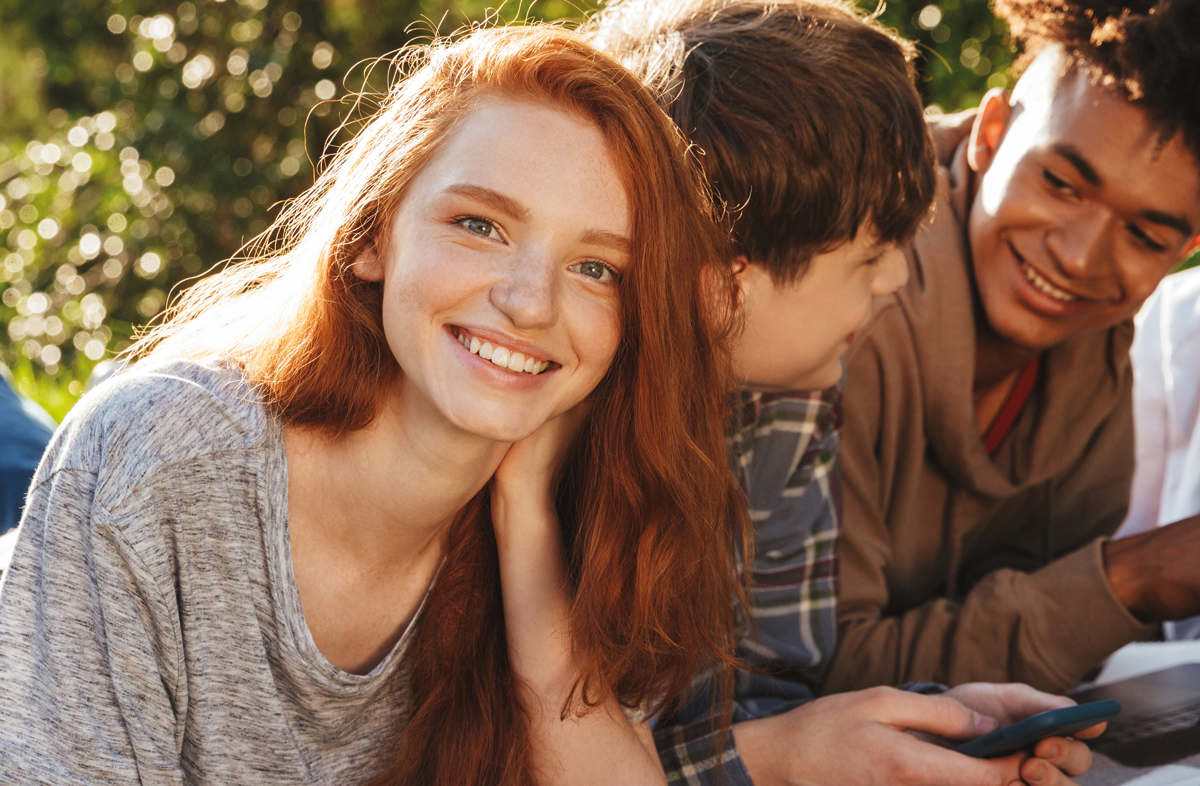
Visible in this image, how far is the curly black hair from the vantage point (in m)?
2.64

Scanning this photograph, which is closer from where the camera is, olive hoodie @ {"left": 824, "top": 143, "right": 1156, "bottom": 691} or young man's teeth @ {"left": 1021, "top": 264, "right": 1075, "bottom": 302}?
olive hoodie @ {"left": 824, "top": 143, "right": 1156, "bottom": 691}

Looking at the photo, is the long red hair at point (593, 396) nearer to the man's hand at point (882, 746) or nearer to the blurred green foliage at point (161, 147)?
the man's hand at point (882, 746)

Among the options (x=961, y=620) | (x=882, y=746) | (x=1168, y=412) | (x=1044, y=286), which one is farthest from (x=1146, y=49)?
(x=882, y=746)

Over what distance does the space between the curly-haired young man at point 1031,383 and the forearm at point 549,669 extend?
2.04 feet

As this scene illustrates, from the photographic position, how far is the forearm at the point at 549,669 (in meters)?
2.17

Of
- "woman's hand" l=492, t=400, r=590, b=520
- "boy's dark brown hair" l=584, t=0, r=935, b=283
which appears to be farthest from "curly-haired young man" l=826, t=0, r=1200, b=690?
"woman's hand" l=492, t=400, r=590, b=520

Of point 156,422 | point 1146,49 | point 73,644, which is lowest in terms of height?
point 73,644

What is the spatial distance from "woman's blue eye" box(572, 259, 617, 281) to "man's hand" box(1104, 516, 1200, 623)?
119 centimetres

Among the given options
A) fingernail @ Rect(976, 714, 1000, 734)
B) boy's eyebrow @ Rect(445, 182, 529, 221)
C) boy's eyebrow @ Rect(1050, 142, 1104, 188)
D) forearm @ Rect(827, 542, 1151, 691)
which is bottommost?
forearm @ Rect(827, 542, 1151, 691)

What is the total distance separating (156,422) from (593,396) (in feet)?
2.07

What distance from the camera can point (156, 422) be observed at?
76.3 inches

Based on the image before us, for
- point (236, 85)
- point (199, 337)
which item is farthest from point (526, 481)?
point (236, 85)

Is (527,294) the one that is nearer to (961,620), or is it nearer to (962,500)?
(961,620)

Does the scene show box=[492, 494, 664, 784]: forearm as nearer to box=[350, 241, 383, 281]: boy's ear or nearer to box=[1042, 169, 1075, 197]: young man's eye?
box=[350, 241, 383, 281]: boy's ear
